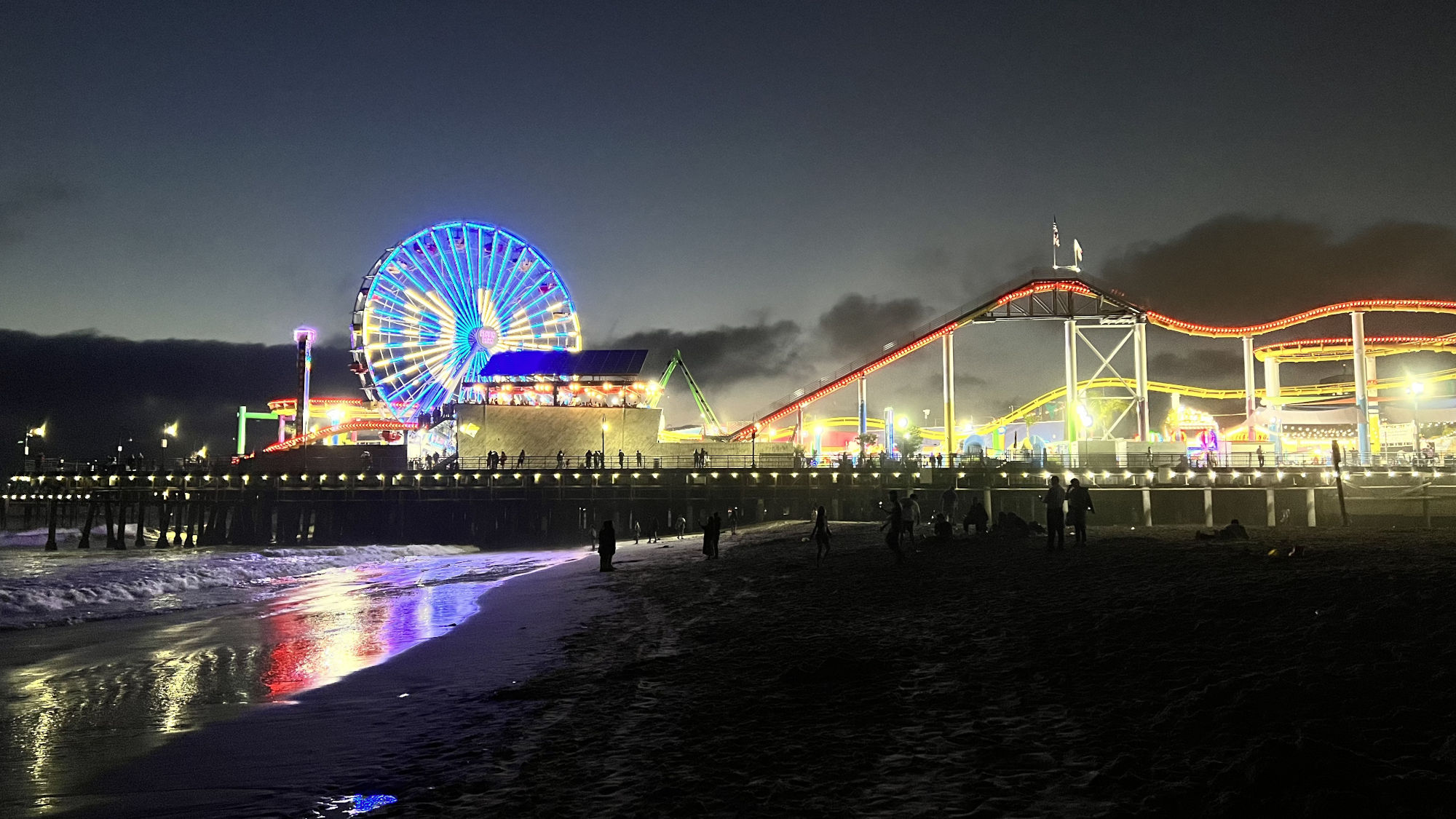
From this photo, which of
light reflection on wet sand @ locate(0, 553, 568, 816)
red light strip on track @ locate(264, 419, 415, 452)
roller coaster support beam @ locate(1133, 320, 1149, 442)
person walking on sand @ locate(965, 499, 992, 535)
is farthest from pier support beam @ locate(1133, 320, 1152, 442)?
red light strip on track @ locate(264, 419, 415, 452)

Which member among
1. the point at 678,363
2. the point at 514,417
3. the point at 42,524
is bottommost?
the point at 42,524

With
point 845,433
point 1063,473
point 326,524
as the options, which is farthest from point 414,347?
point 845,433

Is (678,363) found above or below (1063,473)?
above

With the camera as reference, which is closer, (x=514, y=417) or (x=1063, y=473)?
(x=1063, y=473)

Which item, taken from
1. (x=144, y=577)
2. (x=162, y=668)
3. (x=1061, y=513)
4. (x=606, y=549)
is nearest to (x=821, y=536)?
(x=1061, y=513)

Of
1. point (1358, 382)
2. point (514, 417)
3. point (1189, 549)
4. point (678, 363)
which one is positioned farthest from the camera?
point (678, 363)

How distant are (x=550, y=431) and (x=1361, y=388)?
4864cm

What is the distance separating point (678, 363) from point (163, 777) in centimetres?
6292

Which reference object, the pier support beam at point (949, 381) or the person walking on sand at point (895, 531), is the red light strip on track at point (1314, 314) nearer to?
the pier support beam at point (949, 381)

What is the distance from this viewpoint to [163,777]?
Answer: 6473mm

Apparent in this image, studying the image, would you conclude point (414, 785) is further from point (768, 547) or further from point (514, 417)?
point (514, 417)

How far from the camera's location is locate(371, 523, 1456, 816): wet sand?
A: 16.0ft

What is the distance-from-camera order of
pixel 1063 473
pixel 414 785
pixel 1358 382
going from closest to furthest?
pixel 414 785
pixel 1063 473
pixel 1358 382

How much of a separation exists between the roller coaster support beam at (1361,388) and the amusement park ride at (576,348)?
0.10m
